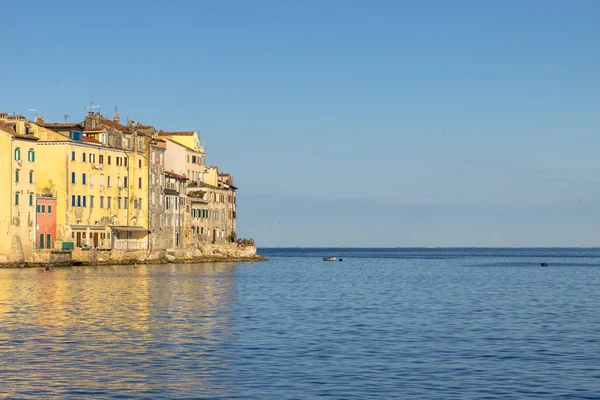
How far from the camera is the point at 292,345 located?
3669 cm

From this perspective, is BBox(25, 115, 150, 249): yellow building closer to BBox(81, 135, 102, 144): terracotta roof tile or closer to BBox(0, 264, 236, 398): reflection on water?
BBox(81, 135, 102, 144): terracotta roof tile

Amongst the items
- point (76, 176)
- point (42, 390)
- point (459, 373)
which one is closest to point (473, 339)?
point (459, 373)

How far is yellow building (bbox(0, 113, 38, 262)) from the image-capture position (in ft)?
331

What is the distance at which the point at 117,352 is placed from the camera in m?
33.8

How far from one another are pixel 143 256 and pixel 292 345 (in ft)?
288

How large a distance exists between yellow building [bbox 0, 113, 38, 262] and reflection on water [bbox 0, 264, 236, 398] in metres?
31.3

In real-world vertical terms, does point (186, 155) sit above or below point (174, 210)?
above

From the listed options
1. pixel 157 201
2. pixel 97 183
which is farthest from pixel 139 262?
pixel 97 183

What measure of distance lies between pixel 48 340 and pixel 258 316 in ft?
49.2

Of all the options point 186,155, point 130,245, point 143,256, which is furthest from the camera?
point 186,155

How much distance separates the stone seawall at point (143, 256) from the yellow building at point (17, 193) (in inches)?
64.3

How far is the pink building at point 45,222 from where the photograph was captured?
105688 millimetres

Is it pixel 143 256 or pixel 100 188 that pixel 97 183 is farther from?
pixel 143 256

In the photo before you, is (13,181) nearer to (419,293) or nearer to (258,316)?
(419,293)
